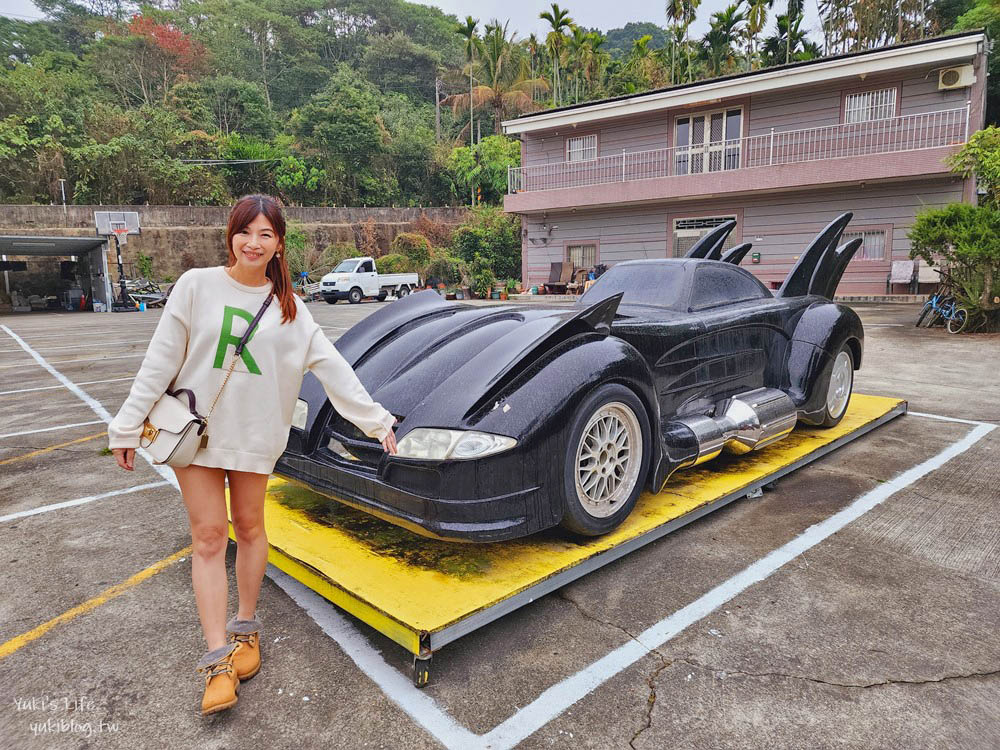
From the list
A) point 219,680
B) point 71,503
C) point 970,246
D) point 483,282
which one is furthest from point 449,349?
point 483,282

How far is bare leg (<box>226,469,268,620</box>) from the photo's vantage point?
2.18 metres

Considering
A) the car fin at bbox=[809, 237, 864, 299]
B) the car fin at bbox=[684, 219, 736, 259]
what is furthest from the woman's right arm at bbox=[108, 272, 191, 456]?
the car fin at bbox=[809, 237, 864, 299]

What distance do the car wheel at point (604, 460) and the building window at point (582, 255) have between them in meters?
21.1

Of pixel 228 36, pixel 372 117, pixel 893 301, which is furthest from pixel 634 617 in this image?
pixel 228 36

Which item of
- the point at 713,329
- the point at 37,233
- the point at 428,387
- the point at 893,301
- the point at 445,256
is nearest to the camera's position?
the point at 428,387

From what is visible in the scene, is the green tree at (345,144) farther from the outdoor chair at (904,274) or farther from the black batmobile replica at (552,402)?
the black batmobile replica at (552,402)

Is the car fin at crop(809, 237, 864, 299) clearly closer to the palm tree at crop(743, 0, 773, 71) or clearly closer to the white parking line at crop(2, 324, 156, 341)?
the white parking line at crop(2, 324, 156, 341)

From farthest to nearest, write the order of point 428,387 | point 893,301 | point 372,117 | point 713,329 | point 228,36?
point 228,36
point 372,117
point 893,301
point 713,329
point 428,387

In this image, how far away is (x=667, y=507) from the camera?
3.34 metres

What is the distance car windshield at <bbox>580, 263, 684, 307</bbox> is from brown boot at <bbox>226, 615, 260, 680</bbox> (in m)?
2.72

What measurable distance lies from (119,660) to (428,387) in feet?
5.07

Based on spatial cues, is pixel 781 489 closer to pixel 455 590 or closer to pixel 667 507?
pixel 667 507

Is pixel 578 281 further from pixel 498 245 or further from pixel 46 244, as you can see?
pixel 46 244

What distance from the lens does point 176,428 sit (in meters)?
1.97
